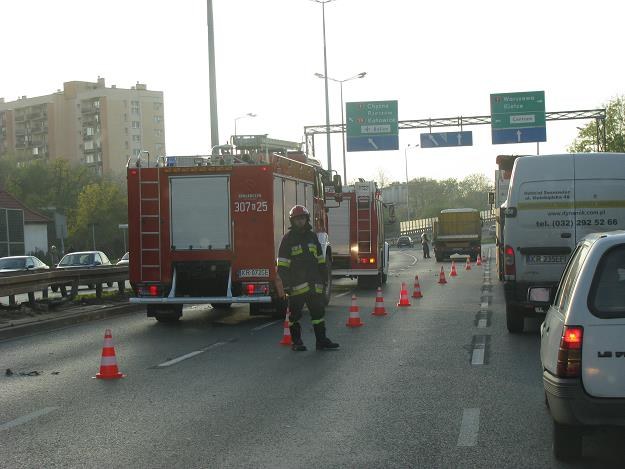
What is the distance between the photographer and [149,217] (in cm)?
1658

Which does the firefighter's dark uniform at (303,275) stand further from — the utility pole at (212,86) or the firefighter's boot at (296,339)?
the utility pole at (212,86)

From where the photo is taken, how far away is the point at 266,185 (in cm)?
1639

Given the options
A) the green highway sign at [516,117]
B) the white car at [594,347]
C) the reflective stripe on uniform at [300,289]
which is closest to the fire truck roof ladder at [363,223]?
the reflective stripe on uniform at [300,289]

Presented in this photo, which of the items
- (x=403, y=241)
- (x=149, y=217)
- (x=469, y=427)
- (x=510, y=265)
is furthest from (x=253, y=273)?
(x=403, y=241)

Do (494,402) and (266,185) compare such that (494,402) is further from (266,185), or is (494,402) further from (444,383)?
(266,185)

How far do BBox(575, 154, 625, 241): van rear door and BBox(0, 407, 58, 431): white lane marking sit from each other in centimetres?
749

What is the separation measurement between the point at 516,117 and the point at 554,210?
105ft

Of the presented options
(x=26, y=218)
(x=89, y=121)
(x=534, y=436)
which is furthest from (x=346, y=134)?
(x=89, y=121)

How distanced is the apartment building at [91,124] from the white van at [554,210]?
4575 inches

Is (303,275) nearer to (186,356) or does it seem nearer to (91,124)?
(186,356)

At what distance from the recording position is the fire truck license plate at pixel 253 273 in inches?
636

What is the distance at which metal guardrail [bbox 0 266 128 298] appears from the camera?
A: 17484 mm

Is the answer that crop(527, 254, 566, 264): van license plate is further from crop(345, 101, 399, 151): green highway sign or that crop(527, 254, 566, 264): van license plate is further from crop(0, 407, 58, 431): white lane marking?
crop(345, 101, 399, 151): green highway sign

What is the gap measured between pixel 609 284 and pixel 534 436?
1721 millimetres
